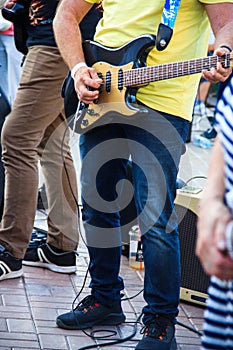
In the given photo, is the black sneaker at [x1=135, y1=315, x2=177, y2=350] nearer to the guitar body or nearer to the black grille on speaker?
the black grille on speaker

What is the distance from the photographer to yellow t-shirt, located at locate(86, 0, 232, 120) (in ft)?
10.6

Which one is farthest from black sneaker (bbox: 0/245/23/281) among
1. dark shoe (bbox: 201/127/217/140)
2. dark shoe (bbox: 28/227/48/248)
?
dark shoe (bbox: 201/127/217/140)

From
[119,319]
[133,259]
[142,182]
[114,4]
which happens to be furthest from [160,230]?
[133,259]

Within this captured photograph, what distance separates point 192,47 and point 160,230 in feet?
2.60

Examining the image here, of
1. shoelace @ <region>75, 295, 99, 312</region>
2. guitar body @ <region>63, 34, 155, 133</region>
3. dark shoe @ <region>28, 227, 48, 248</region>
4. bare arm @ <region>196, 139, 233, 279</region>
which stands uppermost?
bare arm @ <region>196, 139, 233, 279</region>

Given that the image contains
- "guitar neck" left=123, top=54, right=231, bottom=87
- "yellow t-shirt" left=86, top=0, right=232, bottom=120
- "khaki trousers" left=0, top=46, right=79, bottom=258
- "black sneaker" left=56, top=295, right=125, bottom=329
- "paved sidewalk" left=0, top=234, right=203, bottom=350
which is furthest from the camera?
"khaki trousers" left=0, top=46, right=79, bottom=258

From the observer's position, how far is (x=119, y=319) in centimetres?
367

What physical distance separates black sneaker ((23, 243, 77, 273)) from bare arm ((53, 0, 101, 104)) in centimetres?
123

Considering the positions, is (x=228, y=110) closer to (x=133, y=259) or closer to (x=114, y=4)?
(x=114, y=4)

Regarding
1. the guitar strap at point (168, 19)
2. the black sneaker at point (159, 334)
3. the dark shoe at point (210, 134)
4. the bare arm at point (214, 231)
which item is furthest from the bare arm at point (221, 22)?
the dark shoe at point (210, 134)

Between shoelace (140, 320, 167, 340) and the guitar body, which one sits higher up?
the guitar body

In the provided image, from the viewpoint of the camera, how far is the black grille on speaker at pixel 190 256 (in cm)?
398

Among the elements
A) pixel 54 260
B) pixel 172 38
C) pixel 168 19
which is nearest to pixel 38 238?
pixel 54 260

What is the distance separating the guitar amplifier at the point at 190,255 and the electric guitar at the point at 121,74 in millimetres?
817
